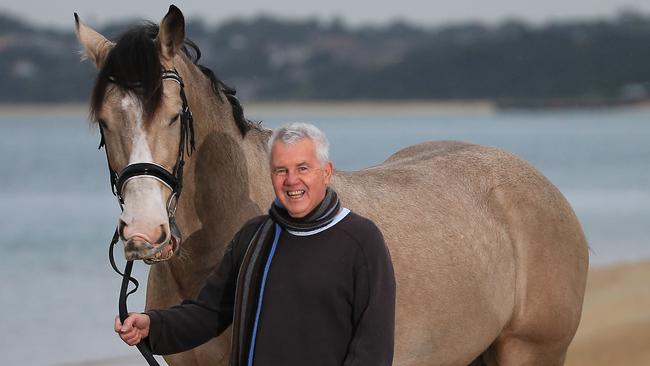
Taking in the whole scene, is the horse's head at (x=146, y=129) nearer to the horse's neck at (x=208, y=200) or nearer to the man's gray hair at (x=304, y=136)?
the horse's neck at (x=208, y=200)

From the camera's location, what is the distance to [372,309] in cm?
318

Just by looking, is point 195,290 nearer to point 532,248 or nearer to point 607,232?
point 532,248

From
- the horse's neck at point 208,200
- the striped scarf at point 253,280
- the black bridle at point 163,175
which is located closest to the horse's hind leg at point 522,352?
the horse's neck at point 208,200

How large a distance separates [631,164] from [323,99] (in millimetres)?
46715

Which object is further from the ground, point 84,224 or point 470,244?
point 470,244

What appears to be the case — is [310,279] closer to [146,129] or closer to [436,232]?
[146,129]

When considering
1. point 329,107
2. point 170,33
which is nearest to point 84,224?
point 170,33

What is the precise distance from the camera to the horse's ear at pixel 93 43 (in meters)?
3.98

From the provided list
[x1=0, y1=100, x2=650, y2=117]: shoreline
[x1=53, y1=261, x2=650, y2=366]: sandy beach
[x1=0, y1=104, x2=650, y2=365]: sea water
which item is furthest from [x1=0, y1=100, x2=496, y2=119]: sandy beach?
[x1=53, y1=261, x2=650, y2=366]: sandy beach

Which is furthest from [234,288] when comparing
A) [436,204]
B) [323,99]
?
[323,99]

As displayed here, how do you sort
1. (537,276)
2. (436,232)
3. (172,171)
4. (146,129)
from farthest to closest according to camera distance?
1. (537,276)
2. (436,232)
3. (172,171)
4. (146,129)

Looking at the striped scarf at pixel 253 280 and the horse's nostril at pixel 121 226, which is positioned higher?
the horse's nostril at pixel 121 226

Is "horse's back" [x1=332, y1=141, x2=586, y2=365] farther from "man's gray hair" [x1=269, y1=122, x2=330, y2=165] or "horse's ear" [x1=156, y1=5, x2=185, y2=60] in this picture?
"man's gray hair" [x1=269, y1=122, x2=330, y2=165]

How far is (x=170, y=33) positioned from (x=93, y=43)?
38 cm
